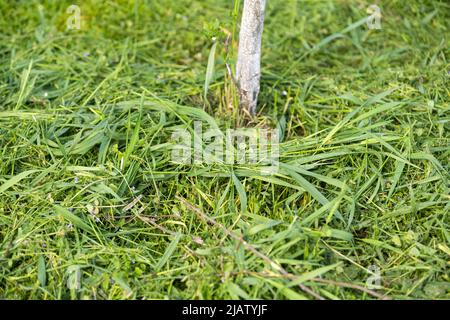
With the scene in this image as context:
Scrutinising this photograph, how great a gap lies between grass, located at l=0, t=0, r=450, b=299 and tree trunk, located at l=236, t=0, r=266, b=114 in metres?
0.07

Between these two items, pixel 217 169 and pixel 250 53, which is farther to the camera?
pixel 250 53

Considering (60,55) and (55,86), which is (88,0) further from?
(55,86)

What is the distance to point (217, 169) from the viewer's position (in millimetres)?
2348

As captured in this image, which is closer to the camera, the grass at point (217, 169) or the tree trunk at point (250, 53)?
the grass at point (217, 169)

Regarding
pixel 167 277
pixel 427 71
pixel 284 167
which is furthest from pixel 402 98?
pixel 167 277

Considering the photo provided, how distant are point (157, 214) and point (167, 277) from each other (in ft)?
1.15

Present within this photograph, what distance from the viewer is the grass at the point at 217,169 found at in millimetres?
2021

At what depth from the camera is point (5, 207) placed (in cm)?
226

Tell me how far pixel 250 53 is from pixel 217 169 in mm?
609

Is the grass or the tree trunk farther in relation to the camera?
the tree trunk

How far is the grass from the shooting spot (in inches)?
79.6

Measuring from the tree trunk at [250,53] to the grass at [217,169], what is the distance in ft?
0.23

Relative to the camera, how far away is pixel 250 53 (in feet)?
8.38

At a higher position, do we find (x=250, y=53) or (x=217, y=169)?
(x=250, y=53)
